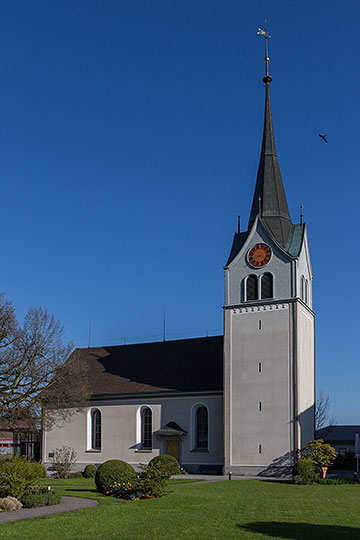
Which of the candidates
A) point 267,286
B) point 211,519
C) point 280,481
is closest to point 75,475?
point 280,481

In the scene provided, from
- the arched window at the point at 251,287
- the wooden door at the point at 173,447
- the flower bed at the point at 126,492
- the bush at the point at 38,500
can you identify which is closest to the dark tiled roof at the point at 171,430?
the wooden door at the point at 173,447

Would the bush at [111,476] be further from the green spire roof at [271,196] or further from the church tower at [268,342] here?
the green spire roof at [271,196]

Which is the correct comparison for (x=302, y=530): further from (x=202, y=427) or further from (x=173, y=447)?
(x=173, y=447)

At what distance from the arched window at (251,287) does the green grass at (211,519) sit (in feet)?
55.9

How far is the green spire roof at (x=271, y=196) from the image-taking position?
46.6 meters

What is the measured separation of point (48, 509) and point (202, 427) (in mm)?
23698

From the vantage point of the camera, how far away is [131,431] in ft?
162

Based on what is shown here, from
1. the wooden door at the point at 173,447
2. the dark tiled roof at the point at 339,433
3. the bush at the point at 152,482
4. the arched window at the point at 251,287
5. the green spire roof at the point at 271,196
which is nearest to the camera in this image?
the bush at the point at 152,482

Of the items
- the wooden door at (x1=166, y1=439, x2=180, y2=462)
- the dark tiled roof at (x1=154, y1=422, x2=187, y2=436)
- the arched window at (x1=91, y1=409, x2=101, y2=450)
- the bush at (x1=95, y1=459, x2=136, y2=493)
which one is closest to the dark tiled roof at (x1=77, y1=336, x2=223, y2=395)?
the arched window at (x1=91, y1=409, x2=101, y2=450)

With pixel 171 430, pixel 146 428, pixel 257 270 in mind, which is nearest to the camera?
pixel 257 270

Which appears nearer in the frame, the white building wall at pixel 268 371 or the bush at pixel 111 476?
the bush at pixel 111 476

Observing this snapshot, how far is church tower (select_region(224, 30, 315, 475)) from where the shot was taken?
42281mm

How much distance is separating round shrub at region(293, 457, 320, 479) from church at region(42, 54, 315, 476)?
3012mm

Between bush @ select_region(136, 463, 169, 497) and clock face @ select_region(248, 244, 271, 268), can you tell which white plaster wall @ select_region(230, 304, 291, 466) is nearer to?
clock face @ select_region(248, 244, 271, 268)
